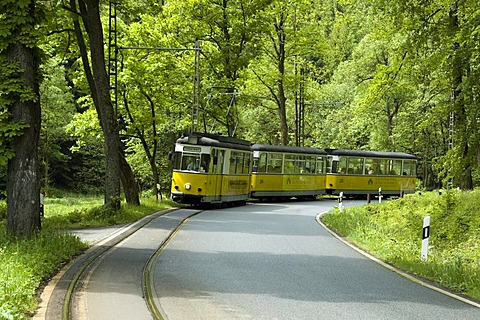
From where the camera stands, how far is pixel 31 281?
8422mm

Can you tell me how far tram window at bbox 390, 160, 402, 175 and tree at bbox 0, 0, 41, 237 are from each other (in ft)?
127

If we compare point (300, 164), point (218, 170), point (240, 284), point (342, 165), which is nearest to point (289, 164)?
point (300, 164)

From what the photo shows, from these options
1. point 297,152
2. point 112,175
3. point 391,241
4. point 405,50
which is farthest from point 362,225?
point 297,152

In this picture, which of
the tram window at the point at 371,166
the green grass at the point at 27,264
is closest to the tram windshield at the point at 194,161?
the green grass at the point at 27,264

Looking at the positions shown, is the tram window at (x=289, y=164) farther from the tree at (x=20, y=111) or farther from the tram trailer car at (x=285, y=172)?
the tree at (x=20, y=111)

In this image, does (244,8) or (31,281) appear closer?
(31,281)

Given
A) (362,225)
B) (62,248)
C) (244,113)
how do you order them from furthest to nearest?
(244,113) < (362,225) < (62,248)

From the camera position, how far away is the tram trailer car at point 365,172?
146ft

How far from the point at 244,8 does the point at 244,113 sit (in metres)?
19.9

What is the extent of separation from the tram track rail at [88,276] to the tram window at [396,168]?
32.3m

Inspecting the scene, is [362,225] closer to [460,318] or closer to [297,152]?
[460,318]

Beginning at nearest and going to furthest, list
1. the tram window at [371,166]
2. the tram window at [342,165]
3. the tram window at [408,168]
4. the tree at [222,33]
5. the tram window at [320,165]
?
1. the tree at [222,33]
2. the tram window at [320,165]
3. the tram window at [342,165]
4. the tram window at [371,166]
5. the tram window at [408,168]

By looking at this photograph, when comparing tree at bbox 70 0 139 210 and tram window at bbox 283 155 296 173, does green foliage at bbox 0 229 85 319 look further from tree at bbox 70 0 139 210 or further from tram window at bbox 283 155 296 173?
tram window at bbox 283 155 296 173

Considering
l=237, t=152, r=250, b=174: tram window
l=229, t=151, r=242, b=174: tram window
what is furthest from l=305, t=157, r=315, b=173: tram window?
l=229, t=151, r=242, b=174: tram window
